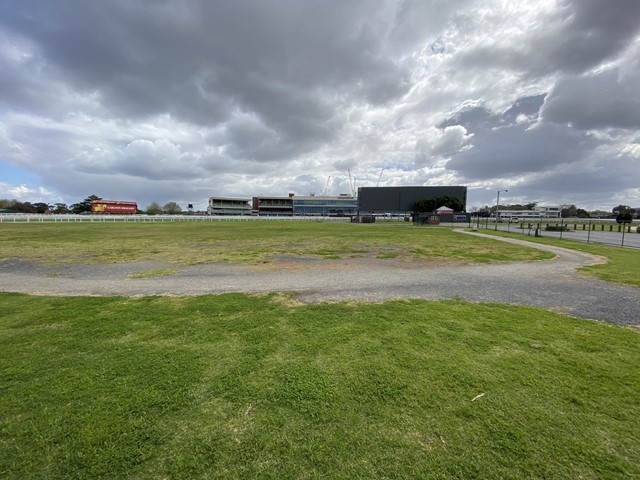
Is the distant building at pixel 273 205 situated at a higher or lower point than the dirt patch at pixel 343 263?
higher

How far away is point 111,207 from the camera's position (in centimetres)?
10081

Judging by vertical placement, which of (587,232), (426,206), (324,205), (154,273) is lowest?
(587,232)

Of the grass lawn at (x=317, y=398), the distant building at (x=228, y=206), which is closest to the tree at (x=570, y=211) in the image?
the distant building at (x=228, y=206)

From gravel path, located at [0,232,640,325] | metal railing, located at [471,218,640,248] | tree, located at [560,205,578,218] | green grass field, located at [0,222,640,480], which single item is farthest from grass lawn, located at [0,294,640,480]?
tree, located at [560,205,578,218]

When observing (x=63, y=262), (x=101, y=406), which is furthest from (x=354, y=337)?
(x=63, y=262)

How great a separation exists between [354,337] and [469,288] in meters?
5.42

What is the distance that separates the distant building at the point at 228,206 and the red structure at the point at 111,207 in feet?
153

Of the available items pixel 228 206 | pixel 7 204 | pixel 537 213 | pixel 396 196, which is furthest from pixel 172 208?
pixel 537 213

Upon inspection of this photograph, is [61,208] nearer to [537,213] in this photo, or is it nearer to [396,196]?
[396,196]

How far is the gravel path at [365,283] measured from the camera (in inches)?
297

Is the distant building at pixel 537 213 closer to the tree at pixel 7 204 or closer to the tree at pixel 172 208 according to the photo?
the tree at pixel 172 208

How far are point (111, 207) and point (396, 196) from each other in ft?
394

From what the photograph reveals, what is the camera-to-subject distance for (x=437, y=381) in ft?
12.2

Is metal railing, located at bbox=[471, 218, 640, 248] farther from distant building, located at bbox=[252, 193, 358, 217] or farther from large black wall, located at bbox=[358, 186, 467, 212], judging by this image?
distant building, located at bbox=[252, 193, 358, 217]
